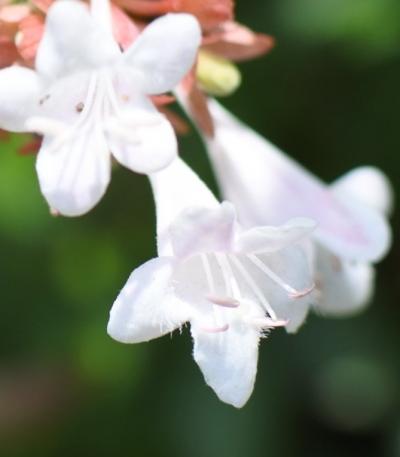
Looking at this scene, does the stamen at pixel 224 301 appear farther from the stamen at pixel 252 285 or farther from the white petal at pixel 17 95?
the white petal at pixel 17 95

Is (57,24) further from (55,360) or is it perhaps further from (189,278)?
(55,360)

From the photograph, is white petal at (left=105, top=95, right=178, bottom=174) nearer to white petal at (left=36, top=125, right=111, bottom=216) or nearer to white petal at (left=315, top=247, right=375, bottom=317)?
white petal at (left=36, top=125, right=111, bottom=216)

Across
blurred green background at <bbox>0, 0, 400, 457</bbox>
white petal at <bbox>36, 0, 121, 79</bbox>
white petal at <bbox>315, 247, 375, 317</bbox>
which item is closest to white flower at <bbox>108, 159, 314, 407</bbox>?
white petal at <bbox>36, 0, 121, 79</bbox>

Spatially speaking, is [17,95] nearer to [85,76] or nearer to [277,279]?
[85,76]

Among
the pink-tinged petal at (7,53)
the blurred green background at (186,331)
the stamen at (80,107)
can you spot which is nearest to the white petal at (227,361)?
the stamen at (80,107)

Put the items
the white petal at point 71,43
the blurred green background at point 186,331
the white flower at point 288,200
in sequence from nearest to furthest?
the white petal at point 71,43
the white flower at point 288,200
the blurred green background at point 186,331

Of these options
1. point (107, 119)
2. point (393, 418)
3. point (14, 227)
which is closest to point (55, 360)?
point (14, 227)
